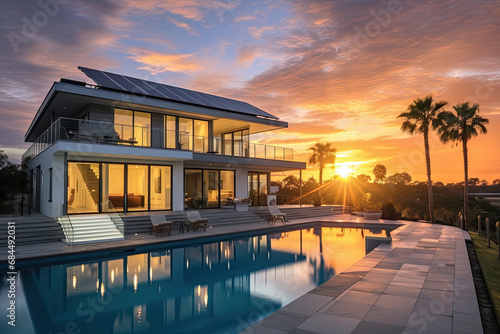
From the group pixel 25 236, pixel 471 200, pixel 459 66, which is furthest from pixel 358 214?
pixel 25 236

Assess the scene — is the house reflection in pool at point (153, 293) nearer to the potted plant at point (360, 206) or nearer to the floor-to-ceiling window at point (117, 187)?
the floor-to-ceiling window at point (117, 187)

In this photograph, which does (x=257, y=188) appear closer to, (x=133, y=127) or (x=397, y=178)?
(x=133, y=127)

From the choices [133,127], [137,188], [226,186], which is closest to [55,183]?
[137,188]

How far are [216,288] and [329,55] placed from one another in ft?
36.9

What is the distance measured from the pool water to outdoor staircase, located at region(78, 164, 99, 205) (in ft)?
19.1

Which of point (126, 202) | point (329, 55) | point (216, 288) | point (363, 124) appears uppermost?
point (329, 55)

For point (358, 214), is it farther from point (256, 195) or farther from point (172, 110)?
point (172, 110)

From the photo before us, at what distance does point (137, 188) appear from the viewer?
655 inches

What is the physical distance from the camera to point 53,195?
13.8 meters

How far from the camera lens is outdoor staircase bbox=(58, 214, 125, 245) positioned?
38.4 feet

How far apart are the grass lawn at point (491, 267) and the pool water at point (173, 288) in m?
3.38

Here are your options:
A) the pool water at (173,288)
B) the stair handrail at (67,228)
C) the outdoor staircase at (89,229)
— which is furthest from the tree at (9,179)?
the pool water at (173,288)

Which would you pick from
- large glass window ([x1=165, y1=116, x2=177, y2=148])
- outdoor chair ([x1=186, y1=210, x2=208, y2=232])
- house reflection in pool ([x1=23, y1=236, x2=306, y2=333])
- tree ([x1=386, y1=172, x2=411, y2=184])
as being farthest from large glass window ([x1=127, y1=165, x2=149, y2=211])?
tree ([x1=386, y1=172, x2=411, y2=184])

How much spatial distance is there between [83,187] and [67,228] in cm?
321
